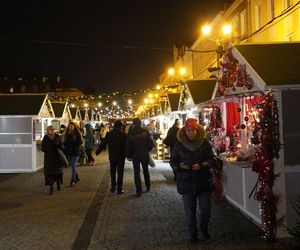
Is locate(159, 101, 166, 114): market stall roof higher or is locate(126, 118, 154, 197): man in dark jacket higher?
locate(159, 101, 166, 114): market stall roof

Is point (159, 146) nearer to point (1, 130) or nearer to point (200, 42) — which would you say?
point (1, 130)

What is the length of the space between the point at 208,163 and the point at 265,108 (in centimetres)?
128

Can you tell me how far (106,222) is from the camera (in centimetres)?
954

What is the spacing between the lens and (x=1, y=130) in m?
20.1

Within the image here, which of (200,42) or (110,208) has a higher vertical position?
(200,42)

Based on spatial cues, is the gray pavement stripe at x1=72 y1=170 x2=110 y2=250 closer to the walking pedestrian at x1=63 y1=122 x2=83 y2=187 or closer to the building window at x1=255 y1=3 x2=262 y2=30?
the walking pedestrian at x1=63 y1=122 x2=83 y2=187

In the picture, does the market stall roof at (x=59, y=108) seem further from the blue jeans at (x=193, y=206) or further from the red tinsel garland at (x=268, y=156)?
the red tinsel garland at (x=268, y=156)

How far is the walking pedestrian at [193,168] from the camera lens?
25.1 feet

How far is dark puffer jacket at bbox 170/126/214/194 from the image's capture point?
25.1 ft

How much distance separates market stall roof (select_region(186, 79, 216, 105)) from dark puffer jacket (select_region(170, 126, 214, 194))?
32.7 ft

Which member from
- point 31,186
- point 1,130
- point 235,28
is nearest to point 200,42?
point 235,28

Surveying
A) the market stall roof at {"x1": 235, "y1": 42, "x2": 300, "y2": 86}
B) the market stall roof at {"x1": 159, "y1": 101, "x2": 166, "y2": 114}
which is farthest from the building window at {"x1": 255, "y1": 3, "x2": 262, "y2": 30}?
the market stall roof at {"x1": 235, "y1": 42, "x2": 300, "y2": 86}

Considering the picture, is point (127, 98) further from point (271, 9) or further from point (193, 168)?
point (193, 168)

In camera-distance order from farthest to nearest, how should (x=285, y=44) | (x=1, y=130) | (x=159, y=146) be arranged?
(x=159, y=146), (x=1, y=130), (x=285, y=44)
